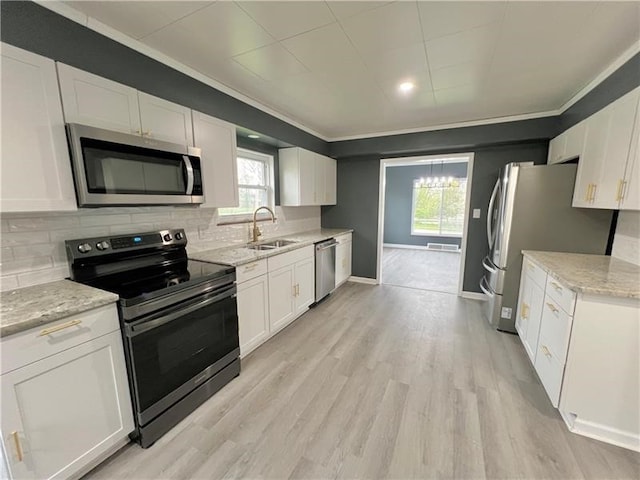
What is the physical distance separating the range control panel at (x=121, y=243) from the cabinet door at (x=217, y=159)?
370 mm

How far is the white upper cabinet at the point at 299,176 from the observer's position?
3.50 metres

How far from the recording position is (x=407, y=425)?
168 cm

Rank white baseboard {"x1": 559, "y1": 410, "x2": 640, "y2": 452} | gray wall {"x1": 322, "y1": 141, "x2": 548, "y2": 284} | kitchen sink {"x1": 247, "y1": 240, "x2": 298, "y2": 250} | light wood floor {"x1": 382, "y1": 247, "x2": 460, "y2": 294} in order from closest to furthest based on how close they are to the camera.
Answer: white baseboard {"x1": 559, "y1": 410, "x2": 640, "y2": 452} < kitchen sink {"x1": 247, "y1": 240, "x2": 298, "y2": 250} < gray wall {"x1": 322, "y1": 141, "x2": 548, "y2": 284} < light wood floor {"x1": 382, "y1": 247, "x2": 460, "y2": 294}

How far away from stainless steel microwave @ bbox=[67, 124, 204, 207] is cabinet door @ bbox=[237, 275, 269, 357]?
0.86 m

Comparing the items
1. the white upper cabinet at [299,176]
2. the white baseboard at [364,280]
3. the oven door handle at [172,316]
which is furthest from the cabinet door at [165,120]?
the white baseboard at [364,280]

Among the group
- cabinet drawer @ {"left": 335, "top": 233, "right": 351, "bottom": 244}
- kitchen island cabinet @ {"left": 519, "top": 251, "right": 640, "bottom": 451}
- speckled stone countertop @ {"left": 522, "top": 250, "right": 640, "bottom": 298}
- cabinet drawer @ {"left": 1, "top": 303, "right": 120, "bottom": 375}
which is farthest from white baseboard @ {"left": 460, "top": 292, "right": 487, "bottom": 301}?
cabinet drawer @ {"left": 1, "top": 303, "right": 120, "bottom": 375}

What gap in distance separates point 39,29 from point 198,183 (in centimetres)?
108

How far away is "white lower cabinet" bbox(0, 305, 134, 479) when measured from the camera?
1089 mm

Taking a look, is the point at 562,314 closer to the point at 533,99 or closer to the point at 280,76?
the point at 533,99

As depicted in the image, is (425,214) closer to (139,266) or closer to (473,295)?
(473,295)

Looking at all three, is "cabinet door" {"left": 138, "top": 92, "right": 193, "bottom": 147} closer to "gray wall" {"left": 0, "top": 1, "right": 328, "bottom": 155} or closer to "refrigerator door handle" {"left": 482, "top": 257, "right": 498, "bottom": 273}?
"gray wall" {"left": 0, "top": 1, "right": 328, "bottom": 155}

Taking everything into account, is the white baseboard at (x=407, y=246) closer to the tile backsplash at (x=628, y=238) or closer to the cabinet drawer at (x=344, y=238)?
the cabinet drawer at (x=344, y=238)

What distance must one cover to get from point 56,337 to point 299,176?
283 centimetres

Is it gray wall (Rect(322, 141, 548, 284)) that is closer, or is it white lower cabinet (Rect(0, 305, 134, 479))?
white lower cabinet (Rect(0, 305, 134, 479))
